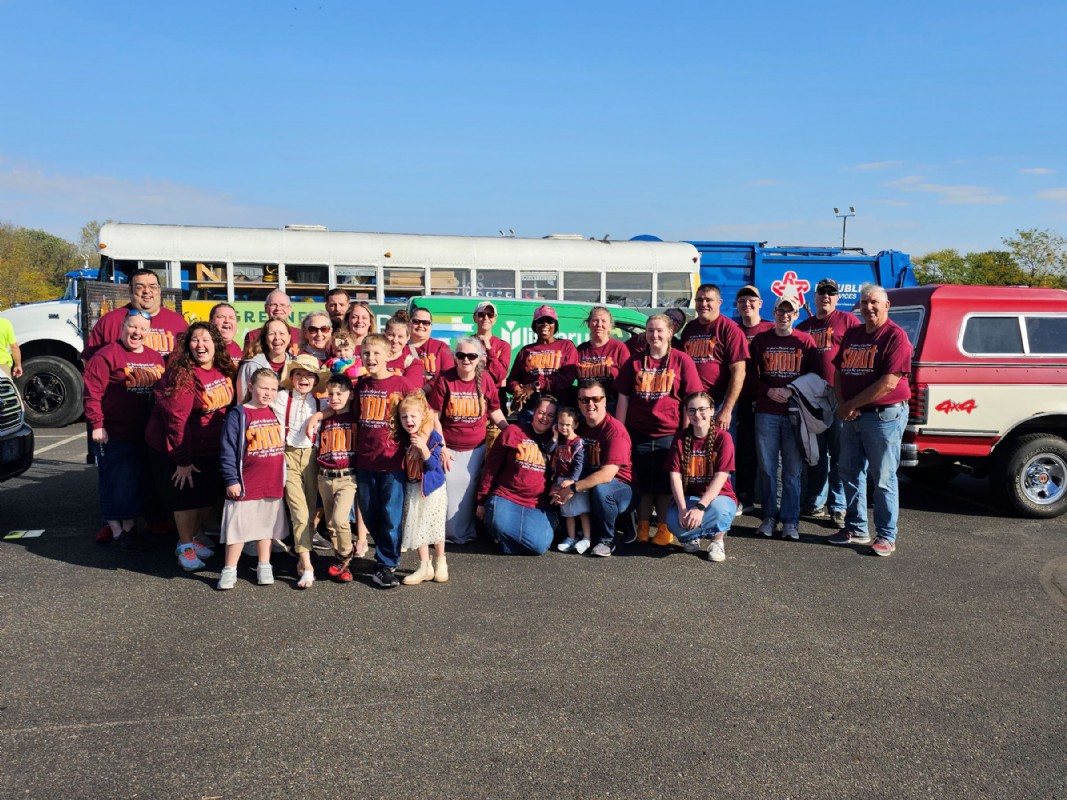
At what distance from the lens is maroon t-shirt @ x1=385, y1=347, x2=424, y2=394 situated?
5.57 metres

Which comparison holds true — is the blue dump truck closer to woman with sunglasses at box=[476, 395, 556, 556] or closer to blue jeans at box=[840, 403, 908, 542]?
blue jeans at box=[840, 403, 908, 542]

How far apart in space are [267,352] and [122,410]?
1.15 meters

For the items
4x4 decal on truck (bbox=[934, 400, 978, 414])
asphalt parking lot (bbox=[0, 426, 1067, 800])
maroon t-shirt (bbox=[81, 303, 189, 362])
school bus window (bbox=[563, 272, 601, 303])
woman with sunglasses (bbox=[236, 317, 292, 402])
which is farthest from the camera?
school bus window (bbox=[563, 272, 601, 303])

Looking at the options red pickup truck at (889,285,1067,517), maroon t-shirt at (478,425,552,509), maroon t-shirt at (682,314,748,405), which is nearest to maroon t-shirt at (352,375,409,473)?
maroon t-shirt at (478,425,552,509)

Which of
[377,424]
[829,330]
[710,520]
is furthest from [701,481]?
[377,424]

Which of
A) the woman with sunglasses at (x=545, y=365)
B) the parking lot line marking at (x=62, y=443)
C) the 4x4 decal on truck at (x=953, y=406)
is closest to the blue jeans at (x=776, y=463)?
the 4x4 decal on truck at (x=953, y=406)

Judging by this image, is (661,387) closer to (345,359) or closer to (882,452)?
(882,452)

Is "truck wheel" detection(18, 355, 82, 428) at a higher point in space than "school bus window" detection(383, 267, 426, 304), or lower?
lower

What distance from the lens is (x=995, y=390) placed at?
22.9 ft

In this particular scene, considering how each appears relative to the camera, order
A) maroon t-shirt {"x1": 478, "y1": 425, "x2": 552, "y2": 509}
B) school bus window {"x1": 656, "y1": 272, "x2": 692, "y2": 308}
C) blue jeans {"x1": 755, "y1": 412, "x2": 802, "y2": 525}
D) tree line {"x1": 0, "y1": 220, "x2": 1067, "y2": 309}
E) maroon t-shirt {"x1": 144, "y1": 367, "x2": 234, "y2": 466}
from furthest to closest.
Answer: tree line {"x1": 0, "y1": 220, "x2": 1067, "y2": 309} < school bus window {"x1": 656, "y1": 272, "x2": 692, "y2": 308} < blue jeans {"x1": 755, "y1": 412, "x2": 802, "y2": 525} < maroon t-shirt {"x1": 478, "y1": 425, "x2": 552, "y2": 509} < maroon t-shirt {"x1": 144, "y1": 367, "x2": 234, "y2": 466}

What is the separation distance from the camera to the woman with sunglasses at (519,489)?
5812 millimetres

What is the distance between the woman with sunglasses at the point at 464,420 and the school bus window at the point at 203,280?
8646 millimetres

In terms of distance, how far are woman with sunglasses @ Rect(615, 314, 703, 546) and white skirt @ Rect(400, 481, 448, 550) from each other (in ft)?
5.87

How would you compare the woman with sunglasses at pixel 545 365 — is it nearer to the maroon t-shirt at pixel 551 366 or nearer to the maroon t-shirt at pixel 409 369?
the maroon t-shirt at pixel 551 366
